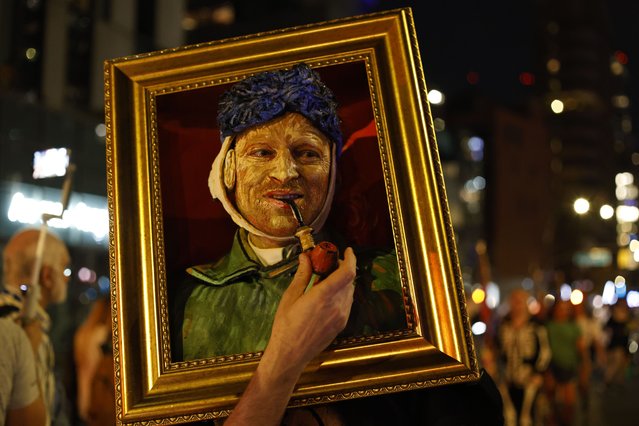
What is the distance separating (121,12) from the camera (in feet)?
72.3

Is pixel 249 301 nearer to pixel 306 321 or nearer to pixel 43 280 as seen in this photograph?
pixel 306 321

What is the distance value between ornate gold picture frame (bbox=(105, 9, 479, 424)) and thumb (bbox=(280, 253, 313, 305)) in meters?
0.16

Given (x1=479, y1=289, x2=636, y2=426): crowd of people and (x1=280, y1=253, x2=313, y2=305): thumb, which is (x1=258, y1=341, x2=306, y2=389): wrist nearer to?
(x1=280, y1=253, x2=313, y2=305): thumb

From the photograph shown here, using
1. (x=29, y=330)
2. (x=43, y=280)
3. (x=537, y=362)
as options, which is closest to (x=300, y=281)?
(x=29, y=330)

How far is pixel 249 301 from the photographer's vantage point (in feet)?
6.11

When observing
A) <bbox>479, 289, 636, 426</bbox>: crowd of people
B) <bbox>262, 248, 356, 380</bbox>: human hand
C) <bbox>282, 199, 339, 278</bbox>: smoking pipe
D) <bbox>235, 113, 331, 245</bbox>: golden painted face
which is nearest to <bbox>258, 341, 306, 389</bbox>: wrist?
<bbox>262, 248, 356, 380</bbox>: human hand

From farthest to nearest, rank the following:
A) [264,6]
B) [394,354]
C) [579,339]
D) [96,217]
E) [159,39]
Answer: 1. [264,6]
2. [159,39]
3. [96,217]
4. [579,339]
5. [394,354]

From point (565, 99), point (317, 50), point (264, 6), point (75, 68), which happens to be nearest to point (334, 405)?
point (317, 50)

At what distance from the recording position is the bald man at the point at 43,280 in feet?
10.1

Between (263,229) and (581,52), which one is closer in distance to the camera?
(263,229)

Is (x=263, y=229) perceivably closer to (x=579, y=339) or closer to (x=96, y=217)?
(x=579, y=339)

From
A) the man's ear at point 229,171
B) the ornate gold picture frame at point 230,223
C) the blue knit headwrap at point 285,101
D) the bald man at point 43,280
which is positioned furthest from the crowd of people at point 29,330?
the blue knit headwrap at point 285,101

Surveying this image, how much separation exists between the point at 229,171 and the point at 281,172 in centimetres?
16

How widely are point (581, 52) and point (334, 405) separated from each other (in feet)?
309
